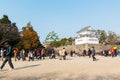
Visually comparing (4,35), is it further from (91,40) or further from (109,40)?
A: (109,40)

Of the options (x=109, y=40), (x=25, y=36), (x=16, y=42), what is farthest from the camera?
(x=109, y=40)

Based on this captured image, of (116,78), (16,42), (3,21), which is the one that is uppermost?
(3,21)

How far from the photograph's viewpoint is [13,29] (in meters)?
76.4

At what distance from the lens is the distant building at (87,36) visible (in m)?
102

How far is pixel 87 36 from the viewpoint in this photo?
103 meters

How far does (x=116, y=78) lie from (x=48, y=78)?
3221mm

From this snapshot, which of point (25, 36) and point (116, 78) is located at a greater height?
point (25, 36)

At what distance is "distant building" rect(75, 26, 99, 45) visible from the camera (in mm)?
101744

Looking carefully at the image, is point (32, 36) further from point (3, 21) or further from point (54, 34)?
point (54, 34)

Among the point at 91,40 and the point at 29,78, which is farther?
the point at 91,40

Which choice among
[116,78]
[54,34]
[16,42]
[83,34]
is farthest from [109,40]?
[116,78]

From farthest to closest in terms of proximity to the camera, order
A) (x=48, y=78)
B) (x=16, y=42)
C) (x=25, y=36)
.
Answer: (x=25, y=36) < (x=16, y=42) < (x=48, y=78)

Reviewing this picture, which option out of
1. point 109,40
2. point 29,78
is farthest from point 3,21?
point 29,78

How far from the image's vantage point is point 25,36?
85625mm
